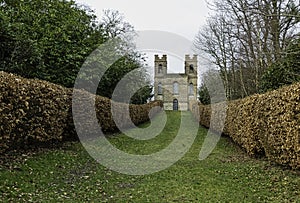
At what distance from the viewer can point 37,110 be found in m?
7.73

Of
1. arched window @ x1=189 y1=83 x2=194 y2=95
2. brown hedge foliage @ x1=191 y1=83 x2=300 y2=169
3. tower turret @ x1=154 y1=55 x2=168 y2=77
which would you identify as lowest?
brown hedge foliage @ x1=191 y1=83 x2=300 y2=169

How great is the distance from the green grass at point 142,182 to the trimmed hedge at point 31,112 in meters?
0.45

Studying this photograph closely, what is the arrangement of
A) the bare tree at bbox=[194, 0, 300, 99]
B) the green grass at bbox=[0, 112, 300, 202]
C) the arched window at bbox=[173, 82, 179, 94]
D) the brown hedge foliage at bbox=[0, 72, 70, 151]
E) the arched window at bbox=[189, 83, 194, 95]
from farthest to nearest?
the arched window at bbox=[189, 83, 194, 95], the arched window at bbox=[173, 82, 179, 94], the bare tree at bbox=[194, 0, 300, 99], the brown hedge foliage at bbox=[0, 72, 70, 151], the green grass at bbox=[0, 112, 300, 202]

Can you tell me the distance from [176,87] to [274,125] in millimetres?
47150

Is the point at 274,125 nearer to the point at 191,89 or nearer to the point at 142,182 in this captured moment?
the point at 142,182

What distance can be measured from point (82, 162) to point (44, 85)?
7.19ft

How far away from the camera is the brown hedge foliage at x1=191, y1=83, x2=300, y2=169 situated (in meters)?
6.11

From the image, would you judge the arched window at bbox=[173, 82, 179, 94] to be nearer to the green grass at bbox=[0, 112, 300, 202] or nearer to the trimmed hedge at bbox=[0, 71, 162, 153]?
the trimmed hedge at bbox=[0, 71, 162, 153]

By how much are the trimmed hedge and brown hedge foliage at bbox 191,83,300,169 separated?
5.24 metres

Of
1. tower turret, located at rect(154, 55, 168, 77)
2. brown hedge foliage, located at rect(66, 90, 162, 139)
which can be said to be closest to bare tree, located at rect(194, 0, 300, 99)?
brown hedge foliage, located at rect(66, 90, 162, 139)

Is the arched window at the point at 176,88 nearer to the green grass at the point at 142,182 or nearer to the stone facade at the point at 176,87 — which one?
the stone facade at the point at 176,87

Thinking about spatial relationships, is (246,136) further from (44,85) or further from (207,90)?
(207,90)

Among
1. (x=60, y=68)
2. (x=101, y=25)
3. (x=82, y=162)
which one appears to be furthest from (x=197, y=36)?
(x=82, y=162)

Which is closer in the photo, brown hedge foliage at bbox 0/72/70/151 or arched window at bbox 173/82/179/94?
brown hedge foliage at bbox 0/72/70/151
